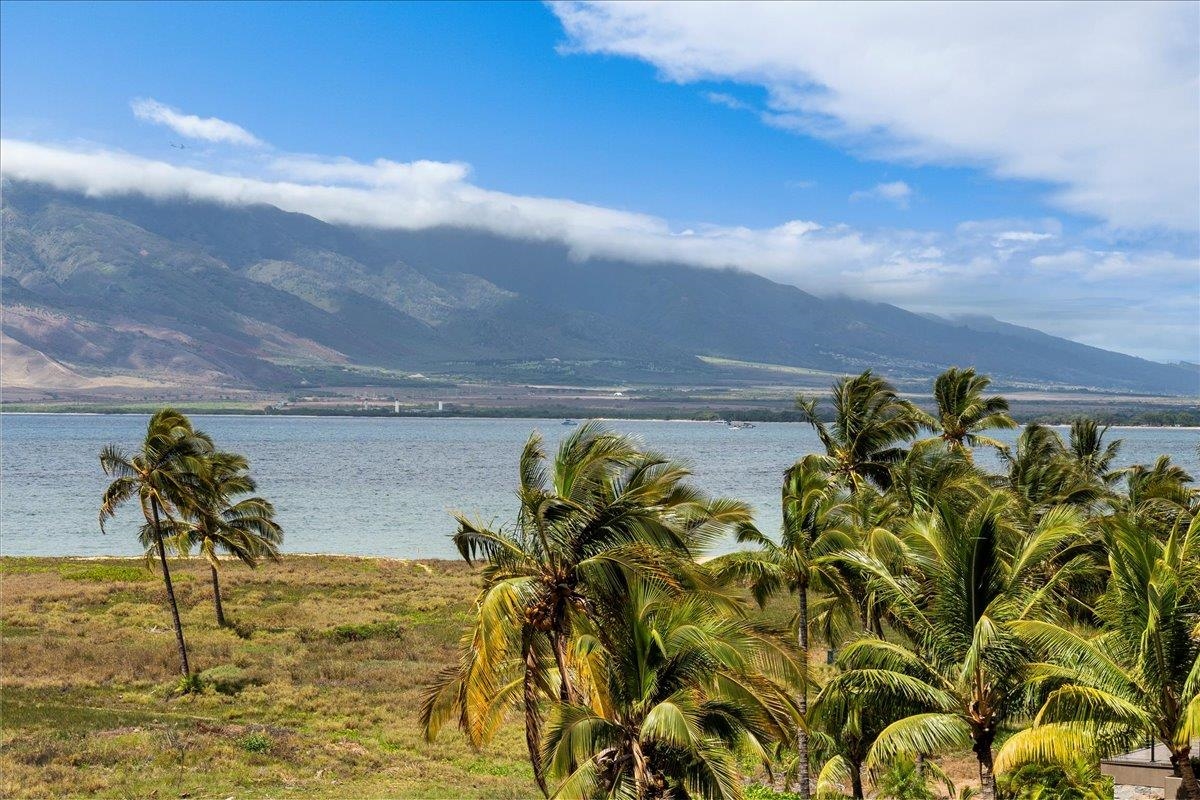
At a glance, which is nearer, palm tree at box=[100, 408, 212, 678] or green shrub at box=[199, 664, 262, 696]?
palm tree at box=[100, 408, 212, 678]

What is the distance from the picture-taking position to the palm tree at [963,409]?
137 feet

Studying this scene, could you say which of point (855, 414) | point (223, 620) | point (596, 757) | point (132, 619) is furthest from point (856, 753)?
point (132, 619)

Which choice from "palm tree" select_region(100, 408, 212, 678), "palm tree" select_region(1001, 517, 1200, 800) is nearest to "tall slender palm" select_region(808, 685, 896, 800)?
"palm tree" select_region(1001, 517, 1200, 800)

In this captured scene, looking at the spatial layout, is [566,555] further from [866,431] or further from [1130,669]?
[866,431]

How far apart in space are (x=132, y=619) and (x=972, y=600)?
38047 mm

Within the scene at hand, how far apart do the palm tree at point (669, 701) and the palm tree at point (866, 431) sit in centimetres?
2044

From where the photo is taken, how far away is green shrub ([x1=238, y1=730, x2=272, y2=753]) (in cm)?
2570

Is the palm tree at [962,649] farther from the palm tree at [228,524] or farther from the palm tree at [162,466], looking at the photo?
the palm tree at [228,524]

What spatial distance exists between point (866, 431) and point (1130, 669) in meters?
18.7

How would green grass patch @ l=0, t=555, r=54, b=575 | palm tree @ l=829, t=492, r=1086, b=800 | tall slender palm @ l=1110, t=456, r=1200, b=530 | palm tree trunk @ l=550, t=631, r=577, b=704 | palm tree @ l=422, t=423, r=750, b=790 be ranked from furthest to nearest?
1. green grass patch @ l=0, t=555, r=54, b=575
2. tall slender palm @ l=1110, t=456, r=1200, b=530
3. palm tree @ l=829, t=492, r=1086, b=800
4. palm tree trunk @ l=550, t=631, r=577, b=704
5. palm tree @ l=422, t=423, r=750, b=790

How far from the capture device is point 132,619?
44.1 metres

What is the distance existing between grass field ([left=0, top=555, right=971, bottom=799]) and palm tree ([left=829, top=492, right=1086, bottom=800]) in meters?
10.7

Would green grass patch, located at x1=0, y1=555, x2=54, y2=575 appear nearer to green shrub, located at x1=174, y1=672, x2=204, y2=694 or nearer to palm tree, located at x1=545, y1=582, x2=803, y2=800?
green shrub, located at x1=174, y1=672, x2=204, y2=694

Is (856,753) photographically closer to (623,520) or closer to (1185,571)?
(1185,571)
